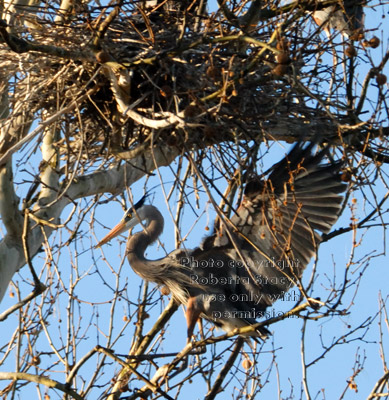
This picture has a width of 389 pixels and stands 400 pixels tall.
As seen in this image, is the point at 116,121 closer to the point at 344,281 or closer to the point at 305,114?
the point at 305,114

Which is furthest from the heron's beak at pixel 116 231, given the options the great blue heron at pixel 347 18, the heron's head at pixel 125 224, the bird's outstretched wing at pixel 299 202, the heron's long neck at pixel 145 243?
the great blue heron at pixel 347 18

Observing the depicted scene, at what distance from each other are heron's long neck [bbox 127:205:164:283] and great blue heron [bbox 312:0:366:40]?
67.6 inches

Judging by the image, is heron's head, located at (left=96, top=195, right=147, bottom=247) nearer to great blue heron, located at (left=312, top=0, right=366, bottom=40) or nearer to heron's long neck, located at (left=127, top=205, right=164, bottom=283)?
heron's long neck, located at (left=127, top=205, right=164, bottom=283)

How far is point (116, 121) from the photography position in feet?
15.4

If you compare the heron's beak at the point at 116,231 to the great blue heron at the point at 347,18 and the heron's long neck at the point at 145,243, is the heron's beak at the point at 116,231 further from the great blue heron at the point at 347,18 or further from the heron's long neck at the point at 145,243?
the great blue heron at the point at 347,18

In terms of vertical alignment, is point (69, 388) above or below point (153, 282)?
below

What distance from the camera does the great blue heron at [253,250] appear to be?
4.52 m

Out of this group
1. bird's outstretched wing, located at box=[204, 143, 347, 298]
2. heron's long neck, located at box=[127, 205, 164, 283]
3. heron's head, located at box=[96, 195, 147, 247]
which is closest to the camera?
bird's outstretched wing, located at box=[204, 143, 347, 298]

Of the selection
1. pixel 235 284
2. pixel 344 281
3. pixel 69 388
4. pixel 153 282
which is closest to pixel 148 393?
pixel 69 388

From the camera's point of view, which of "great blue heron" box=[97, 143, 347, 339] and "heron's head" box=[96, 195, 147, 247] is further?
"heron's head" box=[96, 195, 147, 247]

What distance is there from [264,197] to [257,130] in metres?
0.37

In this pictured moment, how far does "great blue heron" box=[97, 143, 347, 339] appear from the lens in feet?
14.8

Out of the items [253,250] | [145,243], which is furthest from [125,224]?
[253,250]

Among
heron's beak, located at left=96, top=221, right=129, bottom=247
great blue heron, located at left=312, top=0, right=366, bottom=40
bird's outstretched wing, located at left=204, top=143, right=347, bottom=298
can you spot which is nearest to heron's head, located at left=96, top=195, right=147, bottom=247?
heron's beak, located at left=96, top=221, right=129, bottom=247
